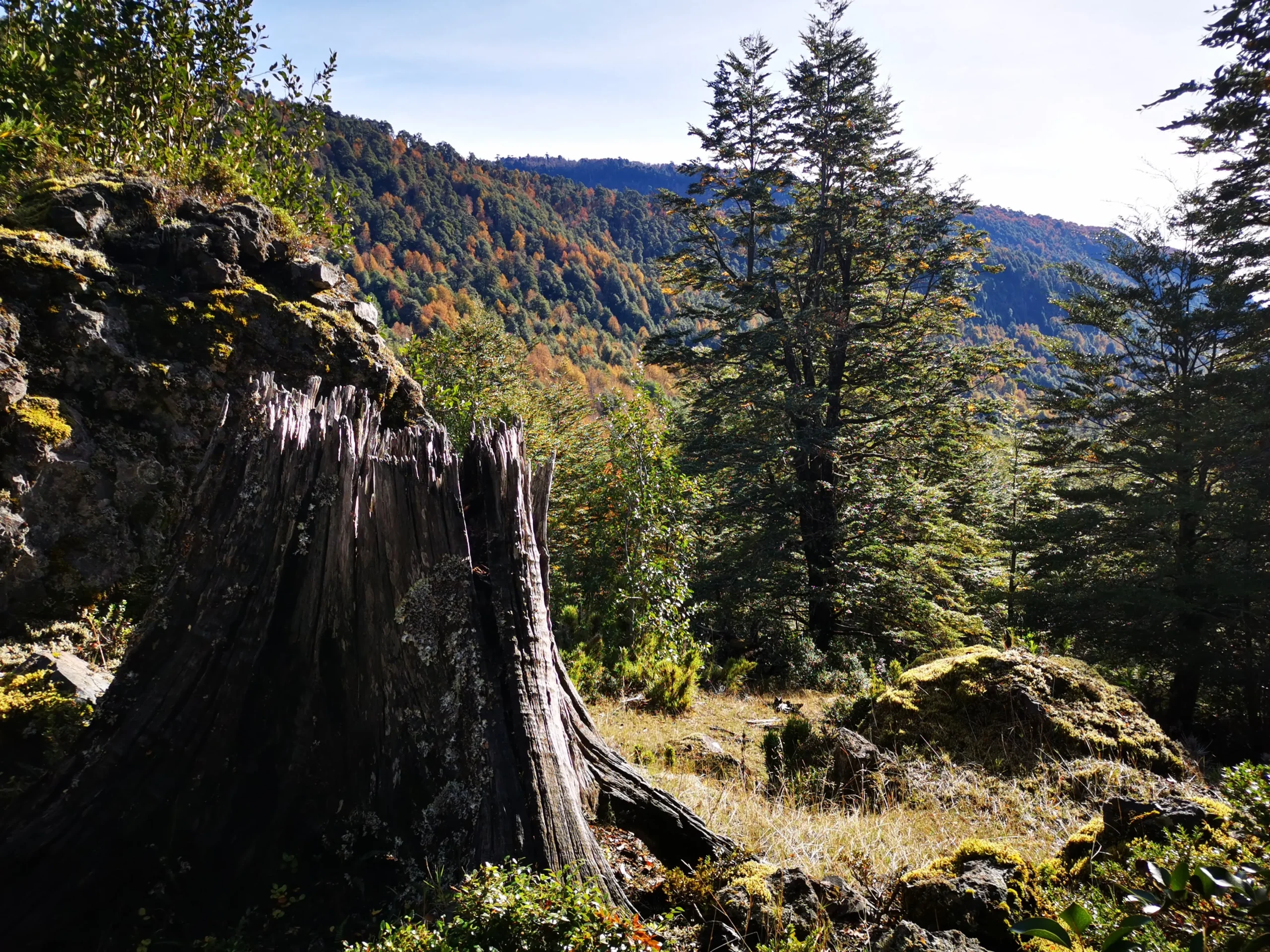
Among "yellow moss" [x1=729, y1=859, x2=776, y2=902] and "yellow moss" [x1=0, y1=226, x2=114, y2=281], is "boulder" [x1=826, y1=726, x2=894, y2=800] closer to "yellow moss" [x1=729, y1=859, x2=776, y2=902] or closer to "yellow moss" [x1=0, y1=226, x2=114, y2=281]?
"yellow moss" [x1=729, y1=859, x2=776, y2=902]

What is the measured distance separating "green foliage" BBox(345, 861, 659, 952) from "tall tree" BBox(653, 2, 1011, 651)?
12102 millimetres

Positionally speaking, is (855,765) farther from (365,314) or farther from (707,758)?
(365,314)

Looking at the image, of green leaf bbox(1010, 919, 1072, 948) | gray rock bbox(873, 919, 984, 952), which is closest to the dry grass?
gray rock bbox(873, 919, 984, 952)

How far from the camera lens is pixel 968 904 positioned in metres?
2.51

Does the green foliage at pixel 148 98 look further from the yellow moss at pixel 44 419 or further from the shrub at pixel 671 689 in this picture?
the shrub at pixel 671 689

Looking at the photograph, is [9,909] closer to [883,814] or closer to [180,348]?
[180,348]

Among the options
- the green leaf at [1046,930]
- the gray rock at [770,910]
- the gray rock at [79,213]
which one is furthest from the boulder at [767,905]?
the gray rock at [79,213]

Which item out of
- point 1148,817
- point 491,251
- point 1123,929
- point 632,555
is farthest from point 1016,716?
point 491,251

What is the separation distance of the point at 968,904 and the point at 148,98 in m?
8.54

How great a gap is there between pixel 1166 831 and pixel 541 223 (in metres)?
147

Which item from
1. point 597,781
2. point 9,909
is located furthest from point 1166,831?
point 9,909

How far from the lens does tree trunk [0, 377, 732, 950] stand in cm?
247

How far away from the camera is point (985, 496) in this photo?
17.6m

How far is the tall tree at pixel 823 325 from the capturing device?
14.4 meters
